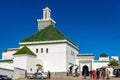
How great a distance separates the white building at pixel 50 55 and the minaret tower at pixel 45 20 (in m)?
6.60

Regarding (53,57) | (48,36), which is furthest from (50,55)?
(48,36)

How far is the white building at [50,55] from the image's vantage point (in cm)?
6122

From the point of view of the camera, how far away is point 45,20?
78500mm

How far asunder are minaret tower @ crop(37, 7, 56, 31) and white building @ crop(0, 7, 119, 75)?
6.60 m

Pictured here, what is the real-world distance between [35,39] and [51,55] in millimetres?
5202

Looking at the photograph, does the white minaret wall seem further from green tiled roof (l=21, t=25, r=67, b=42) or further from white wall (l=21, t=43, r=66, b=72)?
green tiled roof (l=21, t=25, r=67, b=42)

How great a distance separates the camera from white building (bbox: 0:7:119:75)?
6122cm

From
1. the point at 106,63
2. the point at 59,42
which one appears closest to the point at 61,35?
the point at 59,42

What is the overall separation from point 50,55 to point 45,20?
1470 cm

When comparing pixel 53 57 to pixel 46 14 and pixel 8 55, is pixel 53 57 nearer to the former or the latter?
pixel 8 55

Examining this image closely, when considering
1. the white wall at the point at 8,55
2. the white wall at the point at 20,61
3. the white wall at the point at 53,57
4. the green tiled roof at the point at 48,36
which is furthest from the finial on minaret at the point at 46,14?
the white wall at the point at 20,61

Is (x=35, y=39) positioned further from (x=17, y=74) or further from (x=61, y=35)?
(x=17, y=74)

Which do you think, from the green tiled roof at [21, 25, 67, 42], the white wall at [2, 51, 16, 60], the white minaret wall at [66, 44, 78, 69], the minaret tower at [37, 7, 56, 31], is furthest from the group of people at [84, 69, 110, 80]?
the minaret tower at [37, 7, 56, 31]

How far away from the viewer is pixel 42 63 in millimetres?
66125
